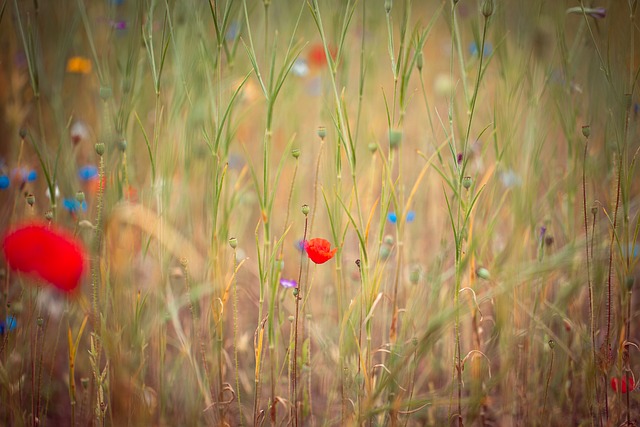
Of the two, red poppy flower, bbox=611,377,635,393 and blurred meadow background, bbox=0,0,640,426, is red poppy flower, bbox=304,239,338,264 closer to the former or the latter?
blurred meadow background, bbox=0,0,640,426

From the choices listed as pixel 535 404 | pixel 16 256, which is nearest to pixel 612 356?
pixel 535 404

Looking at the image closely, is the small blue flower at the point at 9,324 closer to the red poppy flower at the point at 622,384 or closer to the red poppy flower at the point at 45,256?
the red poppy flower at the point at 45,256

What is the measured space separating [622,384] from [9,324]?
1.03 meters

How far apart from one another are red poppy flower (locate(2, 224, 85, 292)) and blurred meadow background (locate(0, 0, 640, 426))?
0.29 feet

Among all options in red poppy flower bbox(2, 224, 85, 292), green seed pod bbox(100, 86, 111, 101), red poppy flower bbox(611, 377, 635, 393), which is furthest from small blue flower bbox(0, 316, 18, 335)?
red poppy flower bbox(611, 377, 635, 393)

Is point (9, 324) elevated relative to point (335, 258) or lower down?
lower down

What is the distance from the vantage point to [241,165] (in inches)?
65.3

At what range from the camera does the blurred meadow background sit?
0.76m

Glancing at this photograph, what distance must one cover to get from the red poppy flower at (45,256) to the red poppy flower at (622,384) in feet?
2.71

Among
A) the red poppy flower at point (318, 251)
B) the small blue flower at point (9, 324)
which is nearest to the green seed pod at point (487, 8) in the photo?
the red poppy flower at point (318, 251)

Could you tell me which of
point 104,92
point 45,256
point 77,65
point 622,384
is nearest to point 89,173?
point 77,65

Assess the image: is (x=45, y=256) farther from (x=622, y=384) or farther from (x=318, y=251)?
(x=622, y=384)

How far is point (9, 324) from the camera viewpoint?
799 mm

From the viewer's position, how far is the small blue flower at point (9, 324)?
0.80m
